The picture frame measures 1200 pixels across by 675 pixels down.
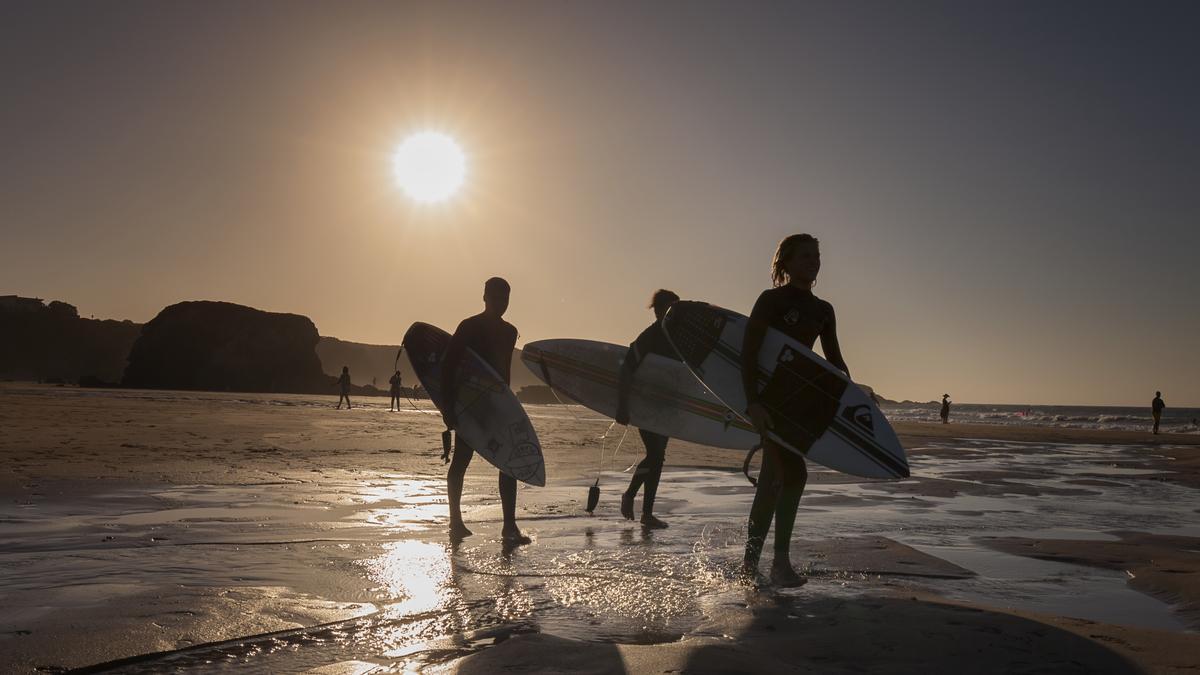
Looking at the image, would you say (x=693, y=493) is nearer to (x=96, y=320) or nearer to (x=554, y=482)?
(x=554, y=482)

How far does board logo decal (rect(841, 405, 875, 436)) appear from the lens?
4.76 metres

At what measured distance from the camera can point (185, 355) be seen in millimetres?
60031

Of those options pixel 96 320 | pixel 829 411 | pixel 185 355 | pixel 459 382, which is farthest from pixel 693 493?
pixel 96 320

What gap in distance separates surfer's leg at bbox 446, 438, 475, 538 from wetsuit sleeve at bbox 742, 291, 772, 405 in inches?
95.2

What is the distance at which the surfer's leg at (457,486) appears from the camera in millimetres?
5504

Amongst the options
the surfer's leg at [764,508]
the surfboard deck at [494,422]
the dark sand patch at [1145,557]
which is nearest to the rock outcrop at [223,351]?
the surfboard deck at [494,422]

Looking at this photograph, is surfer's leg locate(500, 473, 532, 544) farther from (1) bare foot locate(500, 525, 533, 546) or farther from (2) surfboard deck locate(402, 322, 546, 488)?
(2) surfboard deck locate(402, 322, 546, 488)

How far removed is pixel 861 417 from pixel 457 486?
2.99 metres

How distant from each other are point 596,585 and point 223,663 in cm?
185

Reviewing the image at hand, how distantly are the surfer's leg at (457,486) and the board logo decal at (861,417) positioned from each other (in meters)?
2.79

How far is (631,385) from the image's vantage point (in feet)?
24.0

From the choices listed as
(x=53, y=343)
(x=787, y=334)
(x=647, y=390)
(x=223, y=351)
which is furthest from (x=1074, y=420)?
(x=53, y=343)

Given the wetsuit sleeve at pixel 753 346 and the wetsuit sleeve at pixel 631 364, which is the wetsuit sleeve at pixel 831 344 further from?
the wetsuit sleeve at pixel 631 364

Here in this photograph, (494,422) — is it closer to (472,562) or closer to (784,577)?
(472,562)
